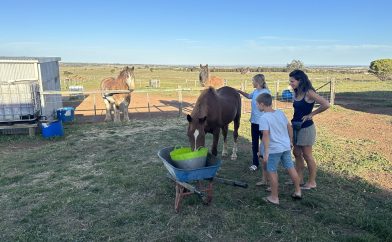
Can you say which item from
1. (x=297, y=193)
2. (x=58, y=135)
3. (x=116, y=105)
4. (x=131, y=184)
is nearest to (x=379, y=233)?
(x=297, y=193)

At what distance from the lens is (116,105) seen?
487 inches

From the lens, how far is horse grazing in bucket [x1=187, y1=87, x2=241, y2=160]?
470cm

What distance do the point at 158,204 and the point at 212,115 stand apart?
6.31ft

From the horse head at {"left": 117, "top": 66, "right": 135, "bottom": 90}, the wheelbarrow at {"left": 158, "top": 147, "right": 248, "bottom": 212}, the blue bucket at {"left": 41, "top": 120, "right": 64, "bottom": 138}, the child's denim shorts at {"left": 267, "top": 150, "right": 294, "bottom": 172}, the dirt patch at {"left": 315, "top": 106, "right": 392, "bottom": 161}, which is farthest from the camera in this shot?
the horse head at {"left": 117, "top": 66, "right": 135, "bottom": 90}

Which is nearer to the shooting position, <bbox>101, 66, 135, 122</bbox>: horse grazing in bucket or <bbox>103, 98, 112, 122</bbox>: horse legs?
<bbox>101, 66, 135, 122</bbox>: horse grazing in bucket

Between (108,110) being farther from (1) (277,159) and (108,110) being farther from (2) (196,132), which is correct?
(1) (277,159)

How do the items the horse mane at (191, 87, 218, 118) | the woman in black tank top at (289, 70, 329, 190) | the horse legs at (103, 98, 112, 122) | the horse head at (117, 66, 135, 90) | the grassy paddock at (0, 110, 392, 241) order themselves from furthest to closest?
the horse legs at (103, 98, 112, 122), the horse head at (117, 66, 135, 90), the horse mane at (191, 87, 218, 118), the woman in black tank top at (289, 70, 329, 190), the grassy paddock at (0, 110, 392, 241)

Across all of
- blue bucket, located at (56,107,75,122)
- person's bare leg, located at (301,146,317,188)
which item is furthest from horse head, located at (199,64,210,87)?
person's bare leg, located at (301,146,317,188)

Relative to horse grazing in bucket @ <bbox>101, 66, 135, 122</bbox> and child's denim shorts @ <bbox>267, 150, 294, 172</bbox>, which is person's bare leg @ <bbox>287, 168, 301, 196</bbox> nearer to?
child's denim shorts @ <bbox>267, 150, 294, 172</bbox>

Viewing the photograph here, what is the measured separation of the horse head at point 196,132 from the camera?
183 inches

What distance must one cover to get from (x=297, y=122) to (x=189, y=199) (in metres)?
2.13

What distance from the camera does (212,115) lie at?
579cm

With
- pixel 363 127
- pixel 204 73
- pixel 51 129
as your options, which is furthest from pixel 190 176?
pixel 363 127

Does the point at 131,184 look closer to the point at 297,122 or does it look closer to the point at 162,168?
the point at 162,168
